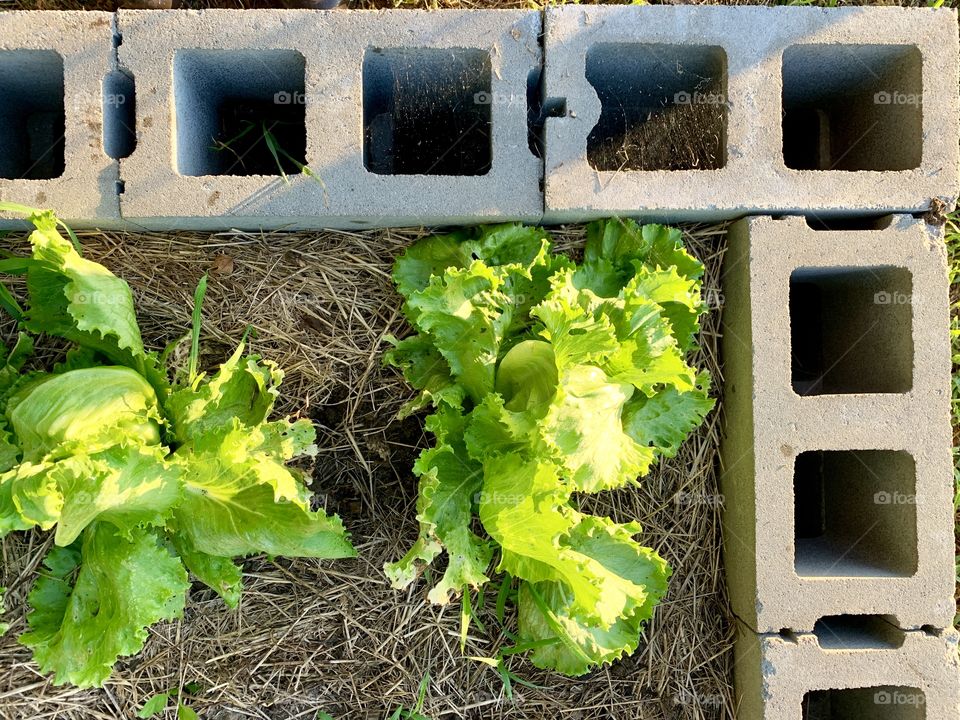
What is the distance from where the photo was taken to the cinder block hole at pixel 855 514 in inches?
92.6

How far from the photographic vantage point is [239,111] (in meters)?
2.58

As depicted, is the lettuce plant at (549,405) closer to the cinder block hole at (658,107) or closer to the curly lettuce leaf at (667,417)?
the curly lettuce leaf at (667,417)

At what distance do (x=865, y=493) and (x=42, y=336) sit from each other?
2.60 m

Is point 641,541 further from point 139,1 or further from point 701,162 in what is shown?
point 139,1

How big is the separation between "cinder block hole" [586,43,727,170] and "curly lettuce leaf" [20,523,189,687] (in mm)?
1758

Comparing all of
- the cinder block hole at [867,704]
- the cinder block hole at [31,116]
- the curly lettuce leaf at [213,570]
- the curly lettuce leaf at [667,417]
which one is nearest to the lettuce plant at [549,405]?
the curly lettuce leaf at [667,417]

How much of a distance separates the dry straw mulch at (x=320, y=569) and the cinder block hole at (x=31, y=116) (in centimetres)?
40

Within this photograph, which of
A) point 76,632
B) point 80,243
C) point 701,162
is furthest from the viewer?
point 701,162

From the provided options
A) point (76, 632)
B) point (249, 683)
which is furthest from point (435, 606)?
point (76, 632)

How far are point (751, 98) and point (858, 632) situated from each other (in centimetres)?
166

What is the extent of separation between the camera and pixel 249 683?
2373 millimetres

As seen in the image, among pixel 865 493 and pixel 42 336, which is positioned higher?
pixel 42 336

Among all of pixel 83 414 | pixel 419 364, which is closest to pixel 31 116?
pixel 83 414

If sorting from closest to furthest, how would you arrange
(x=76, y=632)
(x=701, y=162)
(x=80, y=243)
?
(x=76, y=632) < (x=80, y=243) < (x=701, y=162)
